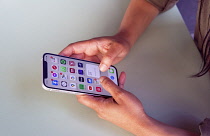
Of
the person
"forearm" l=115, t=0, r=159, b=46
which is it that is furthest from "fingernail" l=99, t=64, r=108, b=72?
"forearm" l=115, t=0, r=159, b=46

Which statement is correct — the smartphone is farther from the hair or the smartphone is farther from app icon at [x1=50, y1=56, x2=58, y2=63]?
the hair

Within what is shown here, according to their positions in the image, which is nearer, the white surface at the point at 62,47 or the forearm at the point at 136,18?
the white surface at the point at 62,47

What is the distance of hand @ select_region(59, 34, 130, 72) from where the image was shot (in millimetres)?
474

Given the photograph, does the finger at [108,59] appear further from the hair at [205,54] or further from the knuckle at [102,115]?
the hair at [205,54]

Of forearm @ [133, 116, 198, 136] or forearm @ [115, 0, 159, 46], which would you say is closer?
forearm @ [133, 116, 198, 136]

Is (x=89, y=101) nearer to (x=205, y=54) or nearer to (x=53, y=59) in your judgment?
(x=53, y=59)

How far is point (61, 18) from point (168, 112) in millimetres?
315

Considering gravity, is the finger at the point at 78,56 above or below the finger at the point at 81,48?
below

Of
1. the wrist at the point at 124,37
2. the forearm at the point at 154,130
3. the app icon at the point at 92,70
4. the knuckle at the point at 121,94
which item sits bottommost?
the forearm at the point at 154,130

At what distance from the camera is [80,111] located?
45cm

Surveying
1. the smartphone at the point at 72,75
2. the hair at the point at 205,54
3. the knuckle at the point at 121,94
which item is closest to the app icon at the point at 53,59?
the smartphone at the point at 72,75

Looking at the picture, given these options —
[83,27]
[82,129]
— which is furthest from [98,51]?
[82,129]

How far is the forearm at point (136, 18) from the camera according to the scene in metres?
0.55

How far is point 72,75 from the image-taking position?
44 cm
